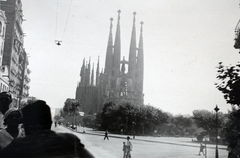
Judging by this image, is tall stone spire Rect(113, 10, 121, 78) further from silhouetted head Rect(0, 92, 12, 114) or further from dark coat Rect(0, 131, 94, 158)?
dark coat Rect(0, 131, 94, 158)

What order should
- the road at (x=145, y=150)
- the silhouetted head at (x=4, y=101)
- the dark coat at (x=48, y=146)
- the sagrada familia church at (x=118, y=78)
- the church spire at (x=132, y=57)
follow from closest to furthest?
the dark coat at (x=48, y=146) < the silhouetted head at (x=4, y=101) < the road at (x=145, y=150) < the sagrada familia church at (x=118, y=78) < the church spire at (x=132, y=57)

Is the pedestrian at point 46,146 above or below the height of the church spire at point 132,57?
below

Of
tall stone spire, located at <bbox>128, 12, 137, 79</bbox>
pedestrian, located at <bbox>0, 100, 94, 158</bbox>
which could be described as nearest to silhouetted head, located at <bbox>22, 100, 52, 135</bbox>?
pedestrian, located at <bbox>0, 100, 94, 158</bbox>

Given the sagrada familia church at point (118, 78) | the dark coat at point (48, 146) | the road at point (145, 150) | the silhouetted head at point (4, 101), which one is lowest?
the road at point (145, 150)

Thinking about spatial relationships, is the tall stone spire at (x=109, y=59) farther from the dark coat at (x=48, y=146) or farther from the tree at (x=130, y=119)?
the dark coat at (x=48, y=146)

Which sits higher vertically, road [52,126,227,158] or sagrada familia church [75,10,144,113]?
sagrada familia church [75,10,144,113]

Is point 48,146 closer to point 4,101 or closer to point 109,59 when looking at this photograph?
point 4,101

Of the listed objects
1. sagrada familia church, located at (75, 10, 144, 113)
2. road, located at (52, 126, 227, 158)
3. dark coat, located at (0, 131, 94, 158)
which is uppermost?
sagrada familia church, located at (75, 10, 144, 113)

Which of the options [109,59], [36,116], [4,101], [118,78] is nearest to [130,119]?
[118,78]

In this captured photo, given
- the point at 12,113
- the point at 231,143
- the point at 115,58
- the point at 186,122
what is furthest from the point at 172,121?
the point at 12,113

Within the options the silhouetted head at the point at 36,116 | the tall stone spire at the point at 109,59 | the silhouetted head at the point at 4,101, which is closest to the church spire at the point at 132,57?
the tall stone spire at the point at 109,59
